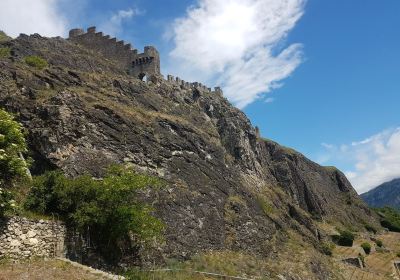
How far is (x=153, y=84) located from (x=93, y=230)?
Answer: 33.7 m

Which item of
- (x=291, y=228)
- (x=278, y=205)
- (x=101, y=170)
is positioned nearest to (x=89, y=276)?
(x=101, y=170)

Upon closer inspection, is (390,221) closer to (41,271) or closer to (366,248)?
(366,248)

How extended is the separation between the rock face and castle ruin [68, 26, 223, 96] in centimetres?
267

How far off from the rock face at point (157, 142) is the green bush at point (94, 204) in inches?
242

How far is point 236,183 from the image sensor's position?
48938mm

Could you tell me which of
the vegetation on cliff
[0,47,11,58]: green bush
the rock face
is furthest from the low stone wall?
[0,47,11,58]: green bush

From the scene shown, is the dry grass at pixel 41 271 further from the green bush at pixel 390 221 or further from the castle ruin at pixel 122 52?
the green bush at pixel 390 221

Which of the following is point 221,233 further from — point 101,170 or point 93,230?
point 93,230

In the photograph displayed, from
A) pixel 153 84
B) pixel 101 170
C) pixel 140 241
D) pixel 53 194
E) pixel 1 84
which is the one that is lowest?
pixel 140 241

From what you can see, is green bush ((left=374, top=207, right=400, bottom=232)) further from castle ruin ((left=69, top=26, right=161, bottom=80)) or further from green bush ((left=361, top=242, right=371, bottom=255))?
castle ruin ((left=69, top=26, right=161, bottom=80))

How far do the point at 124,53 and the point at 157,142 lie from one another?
905 inches

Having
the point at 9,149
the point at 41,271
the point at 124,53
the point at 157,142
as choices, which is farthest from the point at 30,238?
the point at 124,53

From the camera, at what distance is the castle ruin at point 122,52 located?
198 feet

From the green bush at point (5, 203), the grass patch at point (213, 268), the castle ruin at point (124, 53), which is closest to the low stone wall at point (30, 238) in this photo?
the green bush at point (5, 203)
